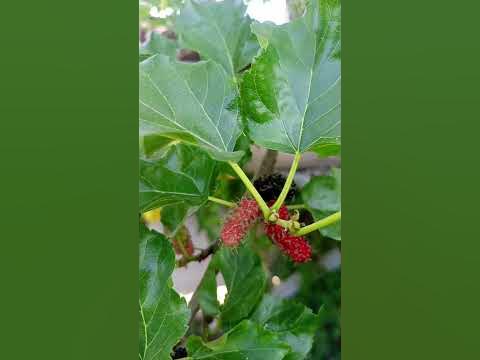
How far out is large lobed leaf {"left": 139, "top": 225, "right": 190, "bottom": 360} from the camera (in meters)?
0.42

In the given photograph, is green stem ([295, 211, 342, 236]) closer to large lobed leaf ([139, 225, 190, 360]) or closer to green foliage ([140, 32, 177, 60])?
large lobed leaf ([139, 225, 190, 360])

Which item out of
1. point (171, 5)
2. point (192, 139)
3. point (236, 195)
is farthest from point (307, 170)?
point (171, 5)

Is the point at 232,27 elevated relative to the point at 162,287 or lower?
elevated

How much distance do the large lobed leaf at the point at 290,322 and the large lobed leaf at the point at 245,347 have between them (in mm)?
46

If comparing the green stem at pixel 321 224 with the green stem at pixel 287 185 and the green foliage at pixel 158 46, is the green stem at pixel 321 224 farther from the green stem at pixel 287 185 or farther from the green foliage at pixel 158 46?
the green foliage at pixel 158 46

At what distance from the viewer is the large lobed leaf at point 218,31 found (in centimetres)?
51

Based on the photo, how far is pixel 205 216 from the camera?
603 mm

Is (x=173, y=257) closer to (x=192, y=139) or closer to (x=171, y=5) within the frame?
(x=192, y=139)

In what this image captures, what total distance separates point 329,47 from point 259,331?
236mm

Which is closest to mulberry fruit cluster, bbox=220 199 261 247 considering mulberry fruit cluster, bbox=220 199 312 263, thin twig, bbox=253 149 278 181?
mulberry fruit cluster, bbox=220 199 312 263

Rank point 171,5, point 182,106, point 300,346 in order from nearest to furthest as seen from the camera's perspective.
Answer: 1. point 182,106
2. point 300,346
3. point 171,5

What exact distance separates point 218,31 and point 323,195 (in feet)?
0.62

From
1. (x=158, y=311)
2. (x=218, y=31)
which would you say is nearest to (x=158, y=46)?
(x=218, y=31)

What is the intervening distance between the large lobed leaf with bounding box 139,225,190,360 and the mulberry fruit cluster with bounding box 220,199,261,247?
6cm
